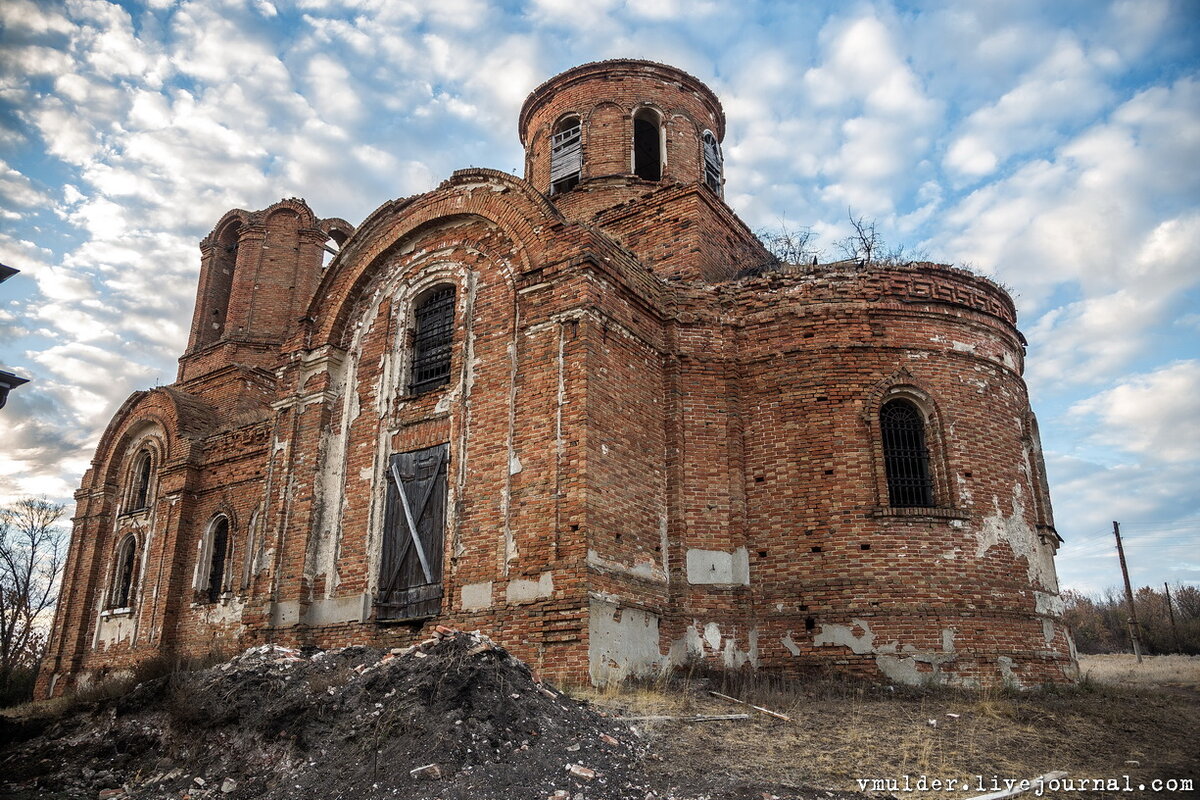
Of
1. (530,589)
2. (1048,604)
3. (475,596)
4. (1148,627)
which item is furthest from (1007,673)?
(1148,627)

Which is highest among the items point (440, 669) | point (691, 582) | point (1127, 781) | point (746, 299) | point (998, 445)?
point (746, 299)

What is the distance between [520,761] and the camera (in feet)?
21.2

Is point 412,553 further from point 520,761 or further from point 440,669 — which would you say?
point 520,761

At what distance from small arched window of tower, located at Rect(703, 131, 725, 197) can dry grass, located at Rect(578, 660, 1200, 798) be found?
438 inches

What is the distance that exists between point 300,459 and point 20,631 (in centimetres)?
2422

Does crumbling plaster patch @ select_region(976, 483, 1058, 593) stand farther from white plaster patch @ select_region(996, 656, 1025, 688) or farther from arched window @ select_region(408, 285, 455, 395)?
arched window @ select_region(408, 285, 455, 395)

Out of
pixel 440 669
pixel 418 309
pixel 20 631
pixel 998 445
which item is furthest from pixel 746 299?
pixel 20 631

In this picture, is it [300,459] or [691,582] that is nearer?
[691,582]

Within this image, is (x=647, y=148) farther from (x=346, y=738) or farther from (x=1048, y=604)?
(x=346, y=738)

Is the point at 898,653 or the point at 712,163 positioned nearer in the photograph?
the point at 898,653

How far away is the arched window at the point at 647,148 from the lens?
61.3 feet

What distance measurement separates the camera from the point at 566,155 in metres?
17.7

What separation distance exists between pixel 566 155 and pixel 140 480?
12.4m

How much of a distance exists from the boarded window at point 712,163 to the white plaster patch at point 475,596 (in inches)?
423
